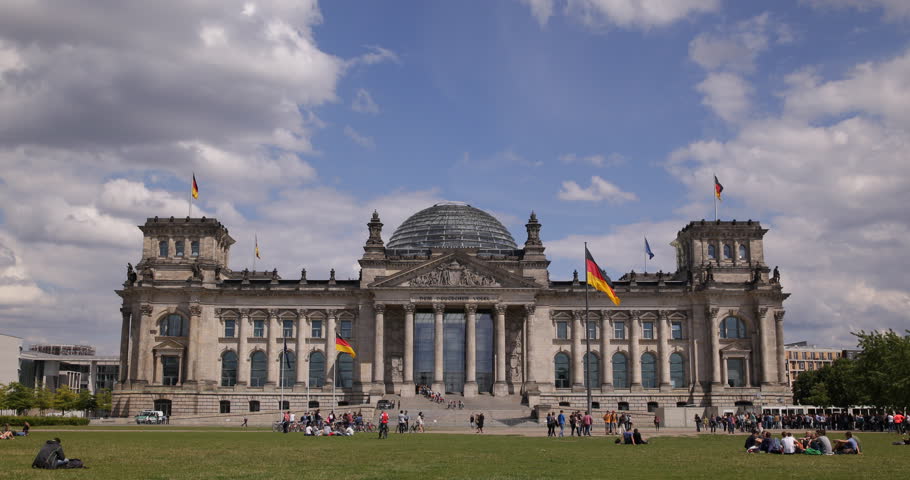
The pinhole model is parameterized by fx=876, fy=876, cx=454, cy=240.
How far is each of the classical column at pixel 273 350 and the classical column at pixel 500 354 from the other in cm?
2707

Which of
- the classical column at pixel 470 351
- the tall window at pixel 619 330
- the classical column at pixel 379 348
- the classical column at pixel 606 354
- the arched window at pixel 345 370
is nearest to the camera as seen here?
the classical column at pixel 470 351

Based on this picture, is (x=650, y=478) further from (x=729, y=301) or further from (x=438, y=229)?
(x=438, y=229)

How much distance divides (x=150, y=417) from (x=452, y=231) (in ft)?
158

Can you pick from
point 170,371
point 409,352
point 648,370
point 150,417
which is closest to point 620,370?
point 648,370

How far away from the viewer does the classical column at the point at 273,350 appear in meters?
107

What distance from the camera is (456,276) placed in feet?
348

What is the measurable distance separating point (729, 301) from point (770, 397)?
12441mm

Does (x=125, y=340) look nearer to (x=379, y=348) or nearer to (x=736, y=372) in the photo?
(x=379, y=348)

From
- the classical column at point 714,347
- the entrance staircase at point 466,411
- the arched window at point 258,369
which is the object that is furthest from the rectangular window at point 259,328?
Result: the classical column at point 714,347

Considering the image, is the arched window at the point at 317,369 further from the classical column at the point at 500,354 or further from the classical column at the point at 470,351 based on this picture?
the classical column at the point at 500,354

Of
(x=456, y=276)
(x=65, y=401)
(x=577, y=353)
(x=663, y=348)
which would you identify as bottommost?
(x=65, y=401)

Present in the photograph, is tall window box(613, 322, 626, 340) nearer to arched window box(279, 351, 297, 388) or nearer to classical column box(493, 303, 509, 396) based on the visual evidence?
classical column box(493, 303, 509, 396)

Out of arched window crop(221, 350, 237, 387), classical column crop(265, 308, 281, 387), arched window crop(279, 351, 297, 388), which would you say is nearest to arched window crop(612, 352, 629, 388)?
arched window crop(279, 351, 297, 388)

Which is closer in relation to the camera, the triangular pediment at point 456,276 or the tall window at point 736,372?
the triangular pediment at point 456,276
